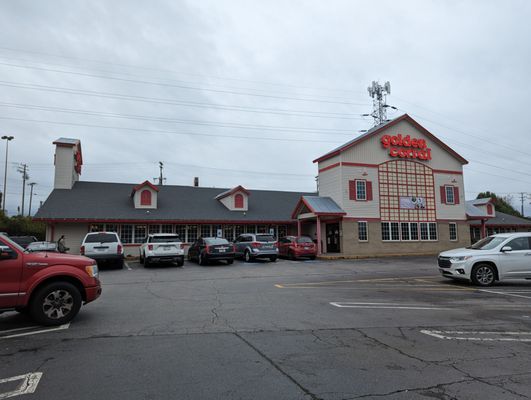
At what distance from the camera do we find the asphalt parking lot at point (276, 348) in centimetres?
412

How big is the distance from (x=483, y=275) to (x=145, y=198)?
75.2 ft

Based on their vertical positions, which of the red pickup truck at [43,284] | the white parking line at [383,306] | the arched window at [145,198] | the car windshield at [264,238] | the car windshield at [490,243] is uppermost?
the arched window at [145,198]

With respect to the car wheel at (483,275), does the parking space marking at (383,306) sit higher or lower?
lower

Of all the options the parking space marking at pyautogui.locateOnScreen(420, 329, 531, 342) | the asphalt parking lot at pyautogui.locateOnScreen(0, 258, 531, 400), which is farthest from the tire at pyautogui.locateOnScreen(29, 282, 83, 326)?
the parking space marking at pyautogui.locateOnScreen(420, 329, 531, 342)

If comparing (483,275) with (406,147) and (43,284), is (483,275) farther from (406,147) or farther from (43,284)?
(406,147)

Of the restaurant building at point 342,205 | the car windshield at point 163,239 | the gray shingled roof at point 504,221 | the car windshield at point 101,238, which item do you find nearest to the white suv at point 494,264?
the car windshield at point 163,239

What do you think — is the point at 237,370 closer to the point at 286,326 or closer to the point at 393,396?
the point at 393,396

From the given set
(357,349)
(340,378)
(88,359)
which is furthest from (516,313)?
(88,359)

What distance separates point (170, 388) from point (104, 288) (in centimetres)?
910

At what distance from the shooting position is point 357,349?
552cm

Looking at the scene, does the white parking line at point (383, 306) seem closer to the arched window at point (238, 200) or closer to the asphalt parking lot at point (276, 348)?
the asphalt parking lot at point (276, 348)

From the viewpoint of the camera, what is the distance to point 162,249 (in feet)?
63.9

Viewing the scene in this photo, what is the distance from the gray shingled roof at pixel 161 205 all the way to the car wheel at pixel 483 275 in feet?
63.4

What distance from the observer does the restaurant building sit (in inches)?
1083
